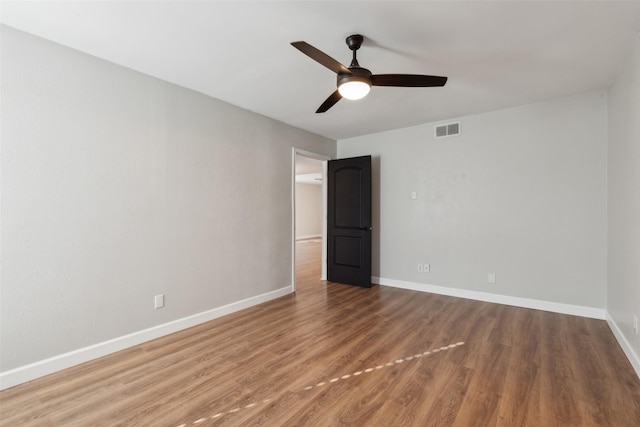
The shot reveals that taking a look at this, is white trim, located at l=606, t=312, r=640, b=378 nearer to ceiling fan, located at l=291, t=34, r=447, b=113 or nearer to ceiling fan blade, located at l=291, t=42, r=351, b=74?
ceiling fan, located at l=291, t=34, r=447, b=113

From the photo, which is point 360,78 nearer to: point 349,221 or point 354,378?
point 354,378

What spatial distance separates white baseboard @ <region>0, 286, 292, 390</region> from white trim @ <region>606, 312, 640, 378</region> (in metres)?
3.57

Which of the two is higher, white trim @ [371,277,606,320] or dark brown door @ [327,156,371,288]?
dark brown door @ [327,156,371,288]

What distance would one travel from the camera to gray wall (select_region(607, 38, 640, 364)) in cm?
215

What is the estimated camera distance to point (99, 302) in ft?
7.89

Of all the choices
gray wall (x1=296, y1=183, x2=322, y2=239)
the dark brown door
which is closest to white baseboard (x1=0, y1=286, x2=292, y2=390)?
the dark brown door

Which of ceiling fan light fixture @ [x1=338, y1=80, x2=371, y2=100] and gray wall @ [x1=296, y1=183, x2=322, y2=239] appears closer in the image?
ceiling fan light fixture @ [x1=338, y1=80, x2=371, y2=100]

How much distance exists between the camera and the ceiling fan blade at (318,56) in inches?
66.4

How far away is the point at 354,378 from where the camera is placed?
207cm

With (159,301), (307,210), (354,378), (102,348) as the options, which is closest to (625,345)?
(354,378)

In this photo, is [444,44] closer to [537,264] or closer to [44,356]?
[537,264]

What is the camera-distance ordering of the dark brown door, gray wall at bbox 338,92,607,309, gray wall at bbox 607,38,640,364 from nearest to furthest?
gray wall at bbox 607,38,640,364
gray wall at bbox 338,92,607,309
the dark brown door

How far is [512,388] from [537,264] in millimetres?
2114

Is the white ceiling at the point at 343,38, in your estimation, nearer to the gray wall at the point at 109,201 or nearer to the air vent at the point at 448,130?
the gray wall at the point at 109,201
